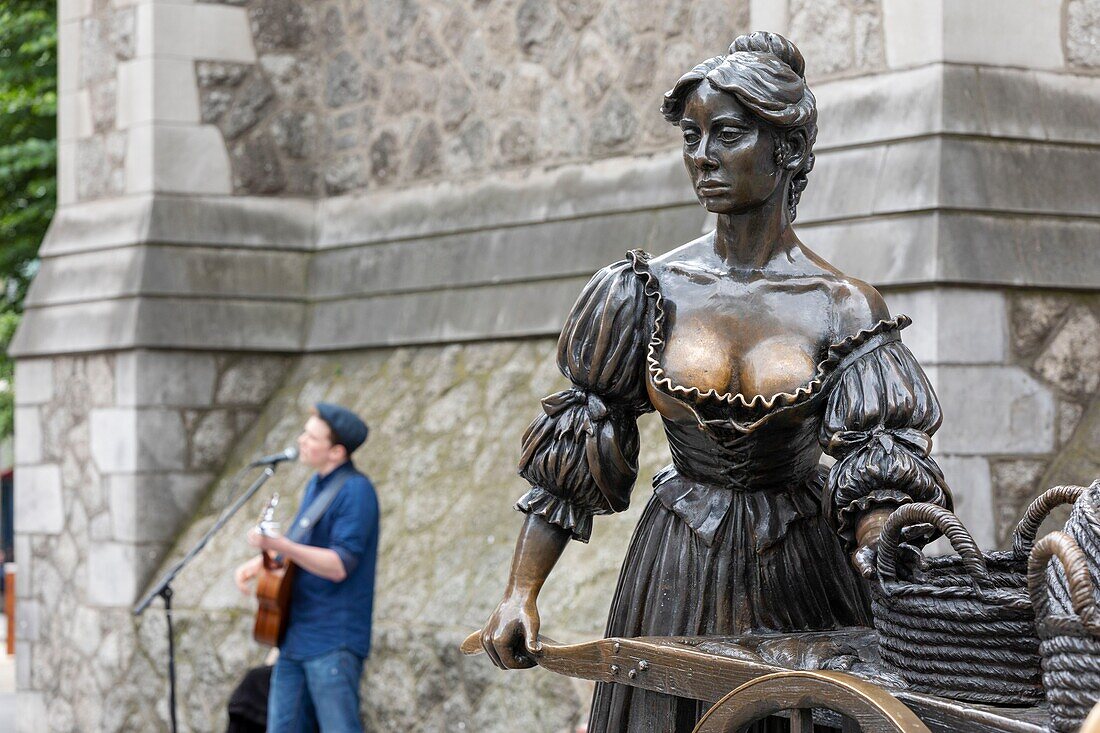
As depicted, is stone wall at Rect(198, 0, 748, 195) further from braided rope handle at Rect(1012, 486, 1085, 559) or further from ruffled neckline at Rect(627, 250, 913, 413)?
braided rope handle at Rect(1012, 486, 1085, 559)

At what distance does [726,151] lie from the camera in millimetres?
3086

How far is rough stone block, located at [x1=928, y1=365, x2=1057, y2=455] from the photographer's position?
5773 millimetres

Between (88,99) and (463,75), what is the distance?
2.23 meters

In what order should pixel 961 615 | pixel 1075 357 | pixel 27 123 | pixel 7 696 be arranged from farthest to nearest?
1. pixel 27 123
2. pixel 7 696
3. pixel 1075 357
4. pixel 961 615

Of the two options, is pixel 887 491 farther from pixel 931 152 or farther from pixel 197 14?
pixel 197 14

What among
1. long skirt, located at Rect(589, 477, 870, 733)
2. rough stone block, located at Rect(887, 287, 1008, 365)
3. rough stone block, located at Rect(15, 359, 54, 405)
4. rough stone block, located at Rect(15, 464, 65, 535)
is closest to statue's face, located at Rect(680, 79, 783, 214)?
long skirt, located at Rect(589, 477, 870, 733)

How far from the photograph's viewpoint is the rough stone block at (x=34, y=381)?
10.00 meters

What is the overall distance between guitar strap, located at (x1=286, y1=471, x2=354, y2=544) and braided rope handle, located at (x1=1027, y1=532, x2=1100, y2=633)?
16.2 feet

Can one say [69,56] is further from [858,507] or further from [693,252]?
[858,507]

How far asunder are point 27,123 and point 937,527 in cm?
1114

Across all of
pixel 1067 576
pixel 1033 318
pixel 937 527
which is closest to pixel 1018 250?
pixel 1033 318

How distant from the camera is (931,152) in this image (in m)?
5.96

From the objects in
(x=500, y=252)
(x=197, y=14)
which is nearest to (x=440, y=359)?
(x=500, y=252)

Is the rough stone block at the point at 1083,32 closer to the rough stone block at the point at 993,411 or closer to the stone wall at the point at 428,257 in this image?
the stone wall at the point at 428,257
